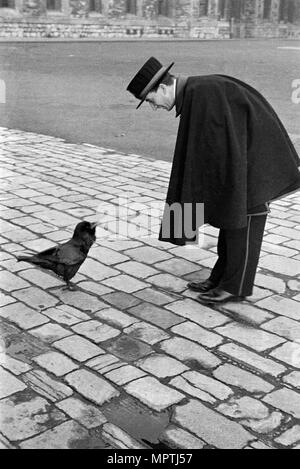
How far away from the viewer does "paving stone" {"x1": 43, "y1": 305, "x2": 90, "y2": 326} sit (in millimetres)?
4047

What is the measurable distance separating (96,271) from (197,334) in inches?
49.0

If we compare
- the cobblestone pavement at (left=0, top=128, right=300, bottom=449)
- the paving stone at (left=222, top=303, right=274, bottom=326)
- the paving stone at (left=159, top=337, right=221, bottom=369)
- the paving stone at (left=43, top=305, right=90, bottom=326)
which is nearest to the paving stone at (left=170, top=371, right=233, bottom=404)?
the cobblestone pavement at (left=0, top=128, right=300, bottom=449)

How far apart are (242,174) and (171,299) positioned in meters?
1.10

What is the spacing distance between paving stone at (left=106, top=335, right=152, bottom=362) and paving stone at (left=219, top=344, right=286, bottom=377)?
0.46 metres

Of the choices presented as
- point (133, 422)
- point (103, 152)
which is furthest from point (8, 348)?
point (103, 152)

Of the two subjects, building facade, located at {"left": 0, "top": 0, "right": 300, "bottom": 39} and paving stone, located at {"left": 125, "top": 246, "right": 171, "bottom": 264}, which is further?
building facade, located at {"left": 0, "top": 0, "right": 300, "bottom": 39}

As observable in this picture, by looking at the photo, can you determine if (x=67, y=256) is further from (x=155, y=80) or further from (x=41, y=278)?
(x=155, y=80)

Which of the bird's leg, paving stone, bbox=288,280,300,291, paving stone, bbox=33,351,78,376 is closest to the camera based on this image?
paving stone, bbox=33,351,78,376

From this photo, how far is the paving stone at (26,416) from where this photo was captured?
294 centimetres

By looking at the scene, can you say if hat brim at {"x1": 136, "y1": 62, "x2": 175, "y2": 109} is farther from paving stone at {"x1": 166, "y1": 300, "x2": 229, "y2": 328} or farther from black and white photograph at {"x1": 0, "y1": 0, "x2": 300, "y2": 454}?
paving stone at {"x1": 166, "y1": 300, "x2": 229, "y2": 328}

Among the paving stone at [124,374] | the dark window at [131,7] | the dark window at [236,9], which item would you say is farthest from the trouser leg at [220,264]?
the dark window at [236,9]

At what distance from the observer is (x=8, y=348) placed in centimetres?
370

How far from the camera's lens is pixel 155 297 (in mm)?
4445
